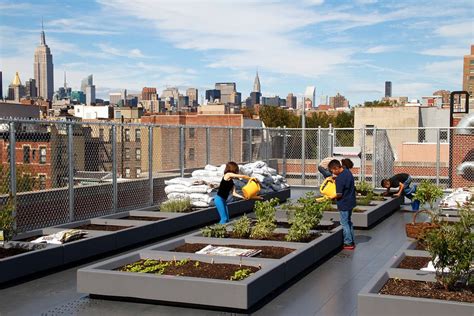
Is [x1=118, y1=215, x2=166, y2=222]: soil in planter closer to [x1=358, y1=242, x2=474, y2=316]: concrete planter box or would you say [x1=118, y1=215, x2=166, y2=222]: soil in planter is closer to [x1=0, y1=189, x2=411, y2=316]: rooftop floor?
[x1=0, y1=189, x2=411, y2=316]: rooftop floor

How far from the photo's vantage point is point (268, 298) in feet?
25.8

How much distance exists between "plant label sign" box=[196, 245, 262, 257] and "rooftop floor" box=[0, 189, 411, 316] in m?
0.79

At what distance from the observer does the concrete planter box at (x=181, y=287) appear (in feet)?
23.8

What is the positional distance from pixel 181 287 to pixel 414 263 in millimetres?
3496

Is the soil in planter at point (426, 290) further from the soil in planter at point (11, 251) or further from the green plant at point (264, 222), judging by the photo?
the soil in planter at point (11, 251)

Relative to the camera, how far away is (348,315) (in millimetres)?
7176

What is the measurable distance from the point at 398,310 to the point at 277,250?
333 centimetres

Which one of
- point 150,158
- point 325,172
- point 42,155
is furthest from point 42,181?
point 325,172

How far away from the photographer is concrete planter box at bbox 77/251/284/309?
7250mm

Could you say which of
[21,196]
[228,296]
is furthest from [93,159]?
[228,296]

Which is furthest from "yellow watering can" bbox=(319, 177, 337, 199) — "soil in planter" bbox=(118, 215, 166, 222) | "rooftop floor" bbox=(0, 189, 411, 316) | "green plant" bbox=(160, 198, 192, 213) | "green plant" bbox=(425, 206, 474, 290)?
"green plant" bbox=(425, 206, 474, 290)

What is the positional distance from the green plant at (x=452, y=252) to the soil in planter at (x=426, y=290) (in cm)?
12

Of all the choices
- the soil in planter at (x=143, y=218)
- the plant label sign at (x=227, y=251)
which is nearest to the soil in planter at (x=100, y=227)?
the soil in planter at (x=143, y=218)

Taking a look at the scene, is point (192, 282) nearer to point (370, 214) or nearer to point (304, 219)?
point (304, 219)
